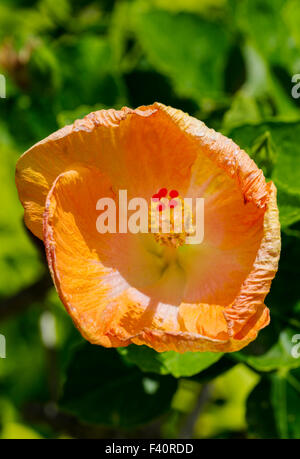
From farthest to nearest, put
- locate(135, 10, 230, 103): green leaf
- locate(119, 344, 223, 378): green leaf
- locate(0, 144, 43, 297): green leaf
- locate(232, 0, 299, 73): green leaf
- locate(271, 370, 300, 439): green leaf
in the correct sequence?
locate(0, 144, 43, 297): green leaf, locate(135, 10, 230, 103): green leaf, locate(232, 0, 299, 73): green leaf, locate(271, 370, 300, 439): green leaf, locate(119, 344, 223, 378): green leaf

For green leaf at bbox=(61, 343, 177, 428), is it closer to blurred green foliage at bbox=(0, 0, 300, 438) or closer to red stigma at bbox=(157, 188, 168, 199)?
blurred green foliage at bbox=(0, 0, 300, 438)

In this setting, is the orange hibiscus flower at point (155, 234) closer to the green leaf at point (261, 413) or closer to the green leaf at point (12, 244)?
the green leaf at point (261, 413)

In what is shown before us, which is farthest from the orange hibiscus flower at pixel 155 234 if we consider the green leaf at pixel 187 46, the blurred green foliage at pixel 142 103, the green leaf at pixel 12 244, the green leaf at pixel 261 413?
the green leaf at pixel 12 244

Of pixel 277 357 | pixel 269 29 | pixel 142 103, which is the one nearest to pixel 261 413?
pixel 277 357

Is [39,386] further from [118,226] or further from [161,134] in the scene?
[161,134]

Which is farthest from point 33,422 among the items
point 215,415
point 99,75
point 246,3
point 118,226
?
point 246,3

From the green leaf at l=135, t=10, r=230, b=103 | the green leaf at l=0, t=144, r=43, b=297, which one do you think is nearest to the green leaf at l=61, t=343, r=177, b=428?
the green leaf at l=135, t=10, r=230, b=103
